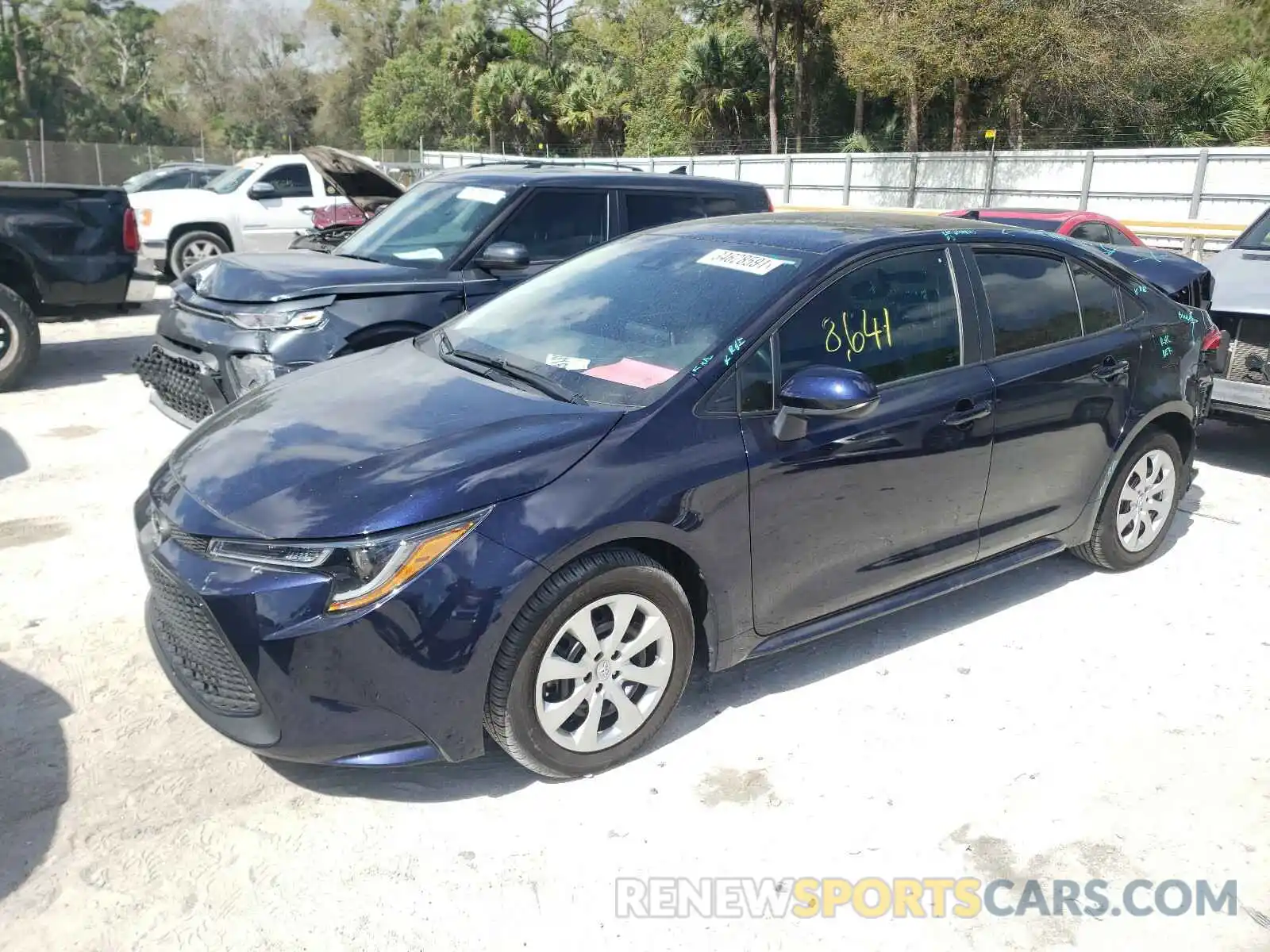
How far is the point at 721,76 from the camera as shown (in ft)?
127

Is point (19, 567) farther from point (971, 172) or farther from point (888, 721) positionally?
point (971, 172)

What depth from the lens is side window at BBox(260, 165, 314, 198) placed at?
13398mm

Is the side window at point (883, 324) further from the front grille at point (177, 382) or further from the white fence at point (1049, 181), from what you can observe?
the white fence at point (1049, 181)

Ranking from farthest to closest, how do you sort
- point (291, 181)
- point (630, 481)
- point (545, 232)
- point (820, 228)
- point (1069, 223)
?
point (291, 181) < point (1069, 223) < point (545, 232) < point (820, 228) < point (630, 481)

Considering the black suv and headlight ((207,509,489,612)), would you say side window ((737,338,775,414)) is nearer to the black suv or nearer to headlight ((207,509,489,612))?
headlight ((207,509,489,612))

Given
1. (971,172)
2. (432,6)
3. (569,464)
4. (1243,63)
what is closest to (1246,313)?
(569,464)

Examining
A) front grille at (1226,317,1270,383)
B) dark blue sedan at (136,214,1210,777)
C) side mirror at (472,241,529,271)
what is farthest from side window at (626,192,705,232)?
front grille at (1226,317,1270,383)

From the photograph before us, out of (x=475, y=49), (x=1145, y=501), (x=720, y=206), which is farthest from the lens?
(x=475, y=49)

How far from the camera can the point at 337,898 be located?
2746 mm

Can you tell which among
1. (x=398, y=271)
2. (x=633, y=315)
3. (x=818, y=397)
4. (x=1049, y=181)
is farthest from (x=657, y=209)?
(x=1049, y=181)

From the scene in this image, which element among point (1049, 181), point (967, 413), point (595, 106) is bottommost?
point (967, 413)

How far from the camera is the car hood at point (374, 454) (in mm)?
2859

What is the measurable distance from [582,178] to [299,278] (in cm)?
191

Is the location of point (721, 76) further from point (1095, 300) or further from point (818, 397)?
point (818, 397)
